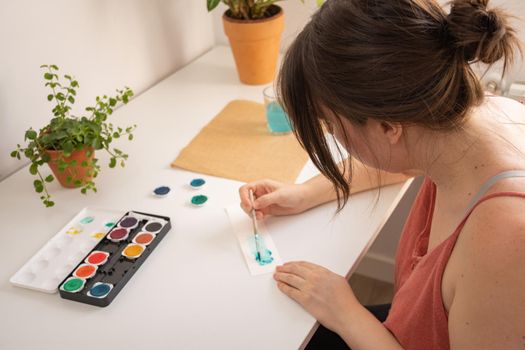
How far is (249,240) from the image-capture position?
0.95 metres

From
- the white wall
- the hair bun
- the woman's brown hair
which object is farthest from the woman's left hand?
the white wall

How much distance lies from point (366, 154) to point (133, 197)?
529 mm

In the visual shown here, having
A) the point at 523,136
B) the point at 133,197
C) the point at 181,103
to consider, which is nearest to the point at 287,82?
the point at 523,136

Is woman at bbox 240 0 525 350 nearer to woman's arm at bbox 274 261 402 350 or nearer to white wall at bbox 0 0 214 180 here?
woman's arm at bbox 274 261 402 350

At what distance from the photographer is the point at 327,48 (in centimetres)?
69

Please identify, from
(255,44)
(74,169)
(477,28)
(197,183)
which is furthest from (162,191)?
(477,28)

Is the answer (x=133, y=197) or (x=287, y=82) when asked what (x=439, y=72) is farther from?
(x=133, y=197)

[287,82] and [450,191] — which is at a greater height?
[287,82]

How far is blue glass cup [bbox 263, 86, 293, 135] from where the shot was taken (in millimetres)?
1254

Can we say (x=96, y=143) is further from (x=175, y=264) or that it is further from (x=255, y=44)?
(x=255, y=44)

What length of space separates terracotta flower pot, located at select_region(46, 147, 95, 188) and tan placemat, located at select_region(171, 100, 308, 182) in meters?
0.18

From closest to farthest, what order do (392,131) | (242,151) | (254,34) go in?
(392,131), (242,151), (254,34)

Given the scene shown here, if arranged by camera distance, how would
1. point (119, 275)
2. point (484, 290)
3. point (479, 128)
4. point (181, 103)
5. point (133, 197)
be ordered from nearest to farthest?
point (484, 290) < point (479, 128) < point (119, 275) < point (133, 197) < point (181, 103)

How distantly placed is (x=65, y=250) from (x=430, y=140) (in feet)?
2.16
